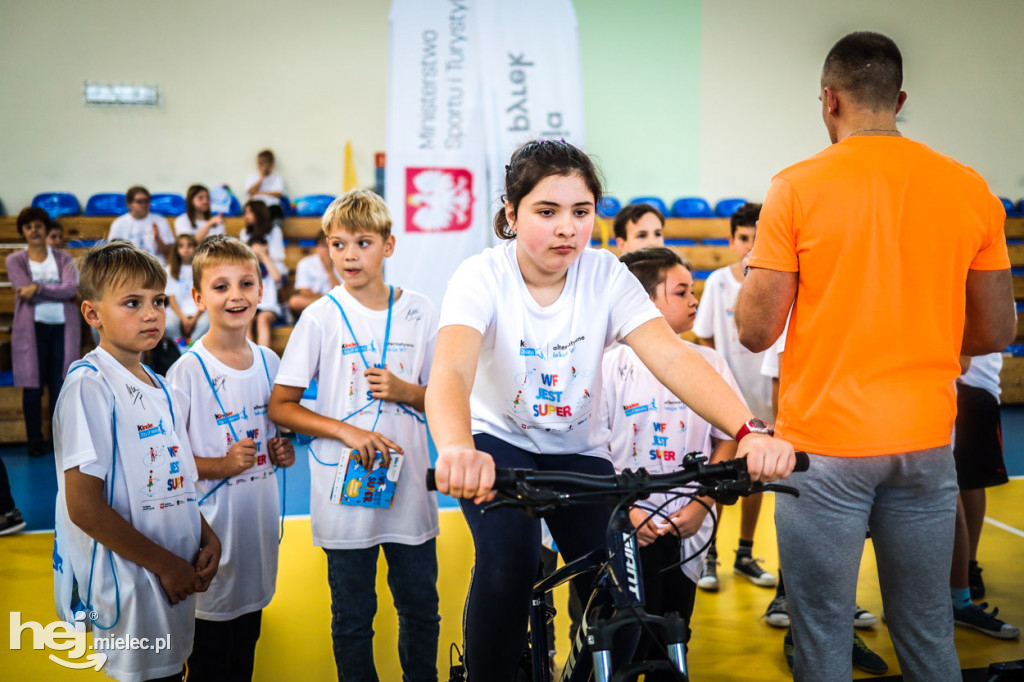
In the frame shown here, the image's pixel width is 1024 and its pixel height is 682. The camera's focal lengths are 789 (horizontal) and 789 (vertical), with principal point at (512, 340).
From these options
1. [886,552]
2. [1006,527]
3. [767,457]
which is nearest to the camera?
[767,457]

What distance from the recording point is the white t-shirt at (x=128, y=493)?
2014mm

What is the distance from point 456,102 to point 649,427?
525 centimetres

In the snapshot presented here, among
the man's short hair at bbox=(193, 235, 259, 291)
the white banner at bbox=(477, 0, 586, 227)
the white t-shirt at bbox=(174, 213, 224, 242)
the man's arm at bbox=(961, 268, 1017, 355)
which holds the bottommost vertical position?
the man's arm at bbox=(961, 268, 1017, 355)

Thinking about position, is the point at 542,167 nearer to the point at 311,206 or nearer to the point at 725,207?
the point at 311,206

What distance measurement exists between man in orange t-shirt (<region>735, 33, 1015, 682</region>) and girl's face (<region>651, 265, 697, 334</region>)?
81 cm

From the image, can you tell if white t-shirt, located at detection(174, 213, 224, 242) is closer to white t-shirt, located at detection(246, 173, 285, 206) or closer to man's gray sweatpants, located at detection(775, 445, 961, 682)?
white t-shirt, located at detection(246, 173, 285, 206)

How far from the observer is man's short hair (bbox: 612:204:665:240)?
4027 mm

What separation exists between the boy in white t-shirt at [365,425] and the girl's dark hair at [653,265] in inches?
30.8

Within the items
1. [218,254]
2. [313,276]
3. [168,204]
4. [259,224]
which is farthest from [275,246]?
[218,254]

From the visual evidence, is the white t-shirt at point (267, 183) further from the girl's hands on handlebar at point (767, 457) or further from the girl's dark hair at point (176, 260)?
the girl's hands on handlebar at point (767, 457)

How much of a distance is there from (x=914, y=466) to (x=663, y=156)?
8941 mm

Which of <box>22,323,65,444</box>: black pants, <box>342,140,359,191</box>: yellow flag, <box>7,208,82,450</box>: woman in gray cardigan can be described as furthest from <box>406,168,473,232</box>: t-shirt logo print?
<box>22,323,65,444</box>: black pants

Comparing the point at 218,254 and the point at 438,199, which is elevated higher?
the point at 438,199

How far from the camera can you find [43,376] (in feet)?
21.5
